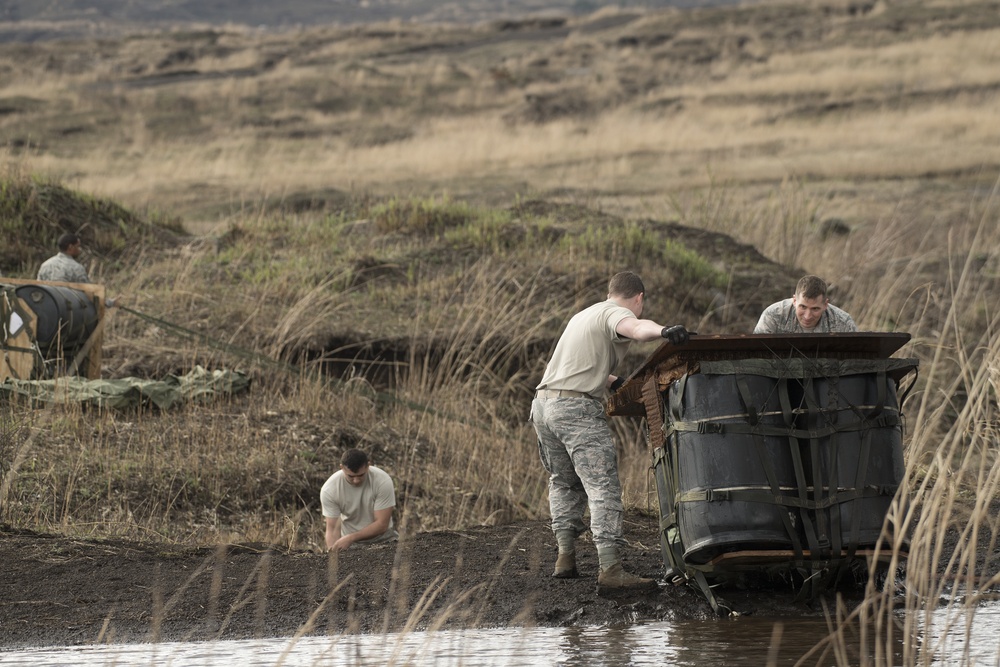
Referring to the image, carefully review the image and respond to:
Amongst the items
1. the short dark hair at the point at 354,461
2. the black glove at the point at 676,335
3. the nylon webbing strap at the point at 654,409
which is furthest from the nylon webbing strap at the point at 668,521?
the short dark hair at the point at 354,461

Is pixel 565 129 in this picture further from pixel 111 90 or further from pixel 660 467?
pixel 660 467

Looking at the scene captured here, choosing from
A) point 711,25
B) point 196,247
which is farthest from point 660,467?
point 711,25

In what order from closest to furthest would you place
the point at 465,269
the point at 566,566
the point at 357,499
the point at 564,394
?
1. the point at 564,394
2. the point at 566,566
3. the point at 357,499
4. the point at 465,269

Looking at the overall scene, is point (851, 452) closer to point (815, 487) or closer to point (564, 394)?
point (815, 487)

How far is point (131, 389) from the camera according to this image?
12070 mm

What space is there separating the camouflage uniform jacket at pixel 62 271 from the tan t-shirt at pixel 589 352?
7672 mm

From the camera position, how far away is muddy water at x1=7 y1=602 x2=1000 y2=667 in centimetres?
654

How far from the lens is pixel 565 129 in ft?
116

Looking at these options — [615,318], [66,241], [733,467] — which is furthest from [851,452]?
[66,241]

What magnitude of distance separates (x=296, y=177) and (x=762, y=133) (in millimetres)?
11366

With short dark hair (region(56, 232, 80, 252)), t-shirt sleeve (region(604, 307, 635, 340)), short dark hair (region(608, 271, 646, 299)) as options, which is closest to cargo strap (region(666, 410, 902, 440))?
t-shirt sleeve (region(604, 307, 635, 340))

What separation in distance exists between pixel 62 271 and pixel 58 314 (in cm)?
170

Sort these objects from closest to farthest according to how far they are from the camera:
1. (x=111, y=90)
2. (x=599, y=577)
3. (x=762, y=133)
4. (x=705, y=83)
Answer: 1. (x=599, y=577)
2. (x=762, y=133)
3. (x=705, y=83)
4. (x=111, y=90)

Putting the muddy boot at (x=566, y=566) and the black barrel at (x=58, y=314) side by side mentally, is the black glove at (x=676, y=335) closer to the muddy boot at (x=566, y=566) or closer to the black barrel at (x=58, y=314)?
the muddy boot at (x=566, y=566)
